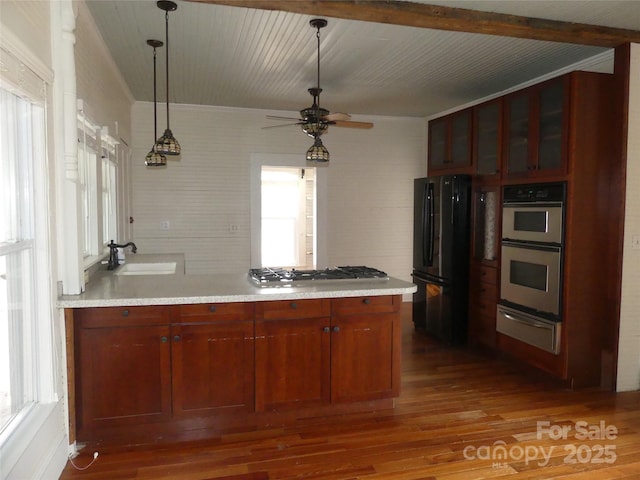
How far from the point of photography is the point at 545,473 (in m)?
2.49

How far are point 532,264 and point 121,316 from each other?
314 cm

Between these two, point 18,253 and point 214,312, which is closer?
point 18,253

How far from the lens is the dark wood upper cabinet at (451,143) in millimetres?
4785

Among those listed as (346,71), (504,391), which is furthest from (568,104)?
(504,391)

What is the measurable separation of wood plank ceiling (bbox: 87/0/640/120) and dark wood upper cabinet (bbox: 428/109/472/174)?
1.18ft

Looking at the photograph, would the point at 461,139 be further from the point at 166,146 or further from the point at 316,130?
the point at 166,146

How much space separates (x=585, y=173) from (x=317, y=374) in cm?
251

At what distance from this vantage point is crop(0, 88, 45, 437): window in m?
2.06

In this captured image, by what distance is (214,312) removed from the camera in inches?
111

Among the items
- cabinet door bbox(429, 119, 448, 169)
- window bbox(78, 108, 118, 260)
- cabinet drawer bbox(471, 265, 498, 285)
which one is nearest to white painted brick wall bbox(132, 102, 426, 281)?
cabinet door bbox(429, 119, 448, 169)

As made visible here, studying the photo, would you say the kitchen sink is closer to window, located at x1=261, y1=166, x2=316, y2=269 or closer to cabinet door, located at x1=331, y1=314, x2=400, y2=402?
cabinet door, located at x1=331, y1=314, x2=400, y2=402

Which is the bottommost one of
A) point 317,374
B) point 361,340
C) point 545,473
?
point 545,473

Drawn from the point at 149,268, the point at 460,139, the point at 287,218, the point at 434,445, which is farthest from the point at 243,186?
the point at 434,445

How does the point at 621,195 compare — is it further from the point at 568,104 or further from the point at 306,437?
the point at 306,437
